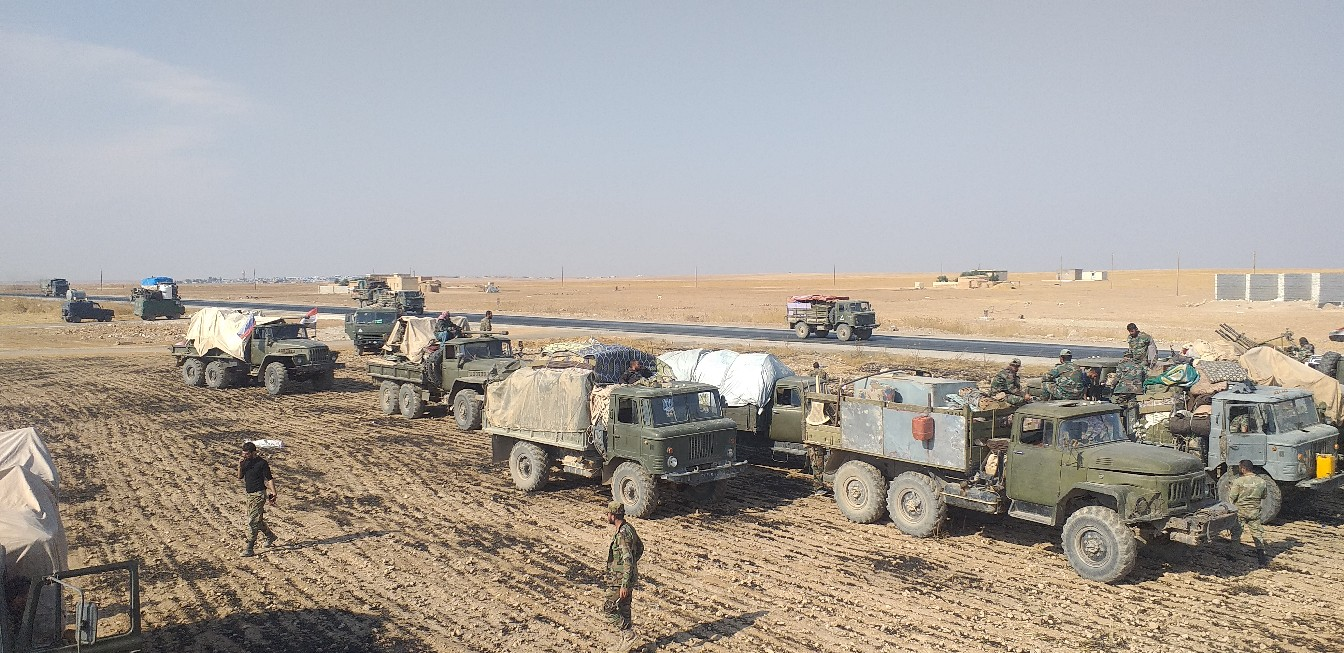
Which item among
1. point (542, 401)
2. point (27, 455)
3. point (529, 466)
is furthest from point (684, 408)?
point (27, 455)

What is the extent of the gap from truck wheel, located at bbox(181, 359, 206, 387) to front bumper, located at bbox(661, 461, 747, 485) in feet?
74.4

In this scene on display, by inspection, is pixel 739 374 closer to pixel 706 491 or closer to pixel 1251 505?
pixel 706 491

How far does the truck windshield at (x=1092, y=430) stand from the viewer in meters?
11.1

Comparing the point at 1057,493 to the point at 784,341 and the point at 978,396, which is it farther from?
the point at 784,341

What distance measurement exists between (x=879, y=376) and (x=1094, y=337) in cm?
3516

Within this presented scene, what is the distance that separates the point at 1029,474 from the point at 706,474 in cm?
487

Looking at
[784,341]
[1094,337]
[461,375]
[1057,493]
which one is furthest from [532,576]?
[1094,337]

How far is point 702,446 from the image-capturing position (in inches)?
536

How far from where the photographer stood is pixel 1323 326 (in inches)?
1807

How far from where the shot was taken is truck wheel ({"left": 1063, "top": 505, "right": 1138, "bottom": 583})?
10.3 metres

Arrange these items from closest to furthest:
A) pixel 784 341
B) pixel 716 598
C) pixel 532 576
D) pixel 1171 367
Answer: pixel 716 598 → pixel 532 576 → pixel 1171 367 → pixel 784 341

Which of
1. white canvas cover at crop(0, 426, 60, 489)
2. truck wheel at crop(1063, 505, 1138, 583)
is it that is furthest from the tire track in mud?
white canvas cover at crop(0, 426, 60, 489)

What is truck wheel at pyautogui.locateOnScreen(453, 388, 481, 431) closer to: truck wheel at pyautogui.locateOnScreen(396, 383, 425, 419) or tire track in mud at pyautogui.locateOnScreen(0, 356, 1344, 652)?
truck wheel at pyautogui.locateOnScreen(396, 383, 425, 419)

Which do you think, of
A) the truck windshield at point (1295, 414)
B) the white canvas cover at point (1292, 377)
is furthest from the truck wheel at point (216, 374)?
the white canvas cover at point (1292, 377)
